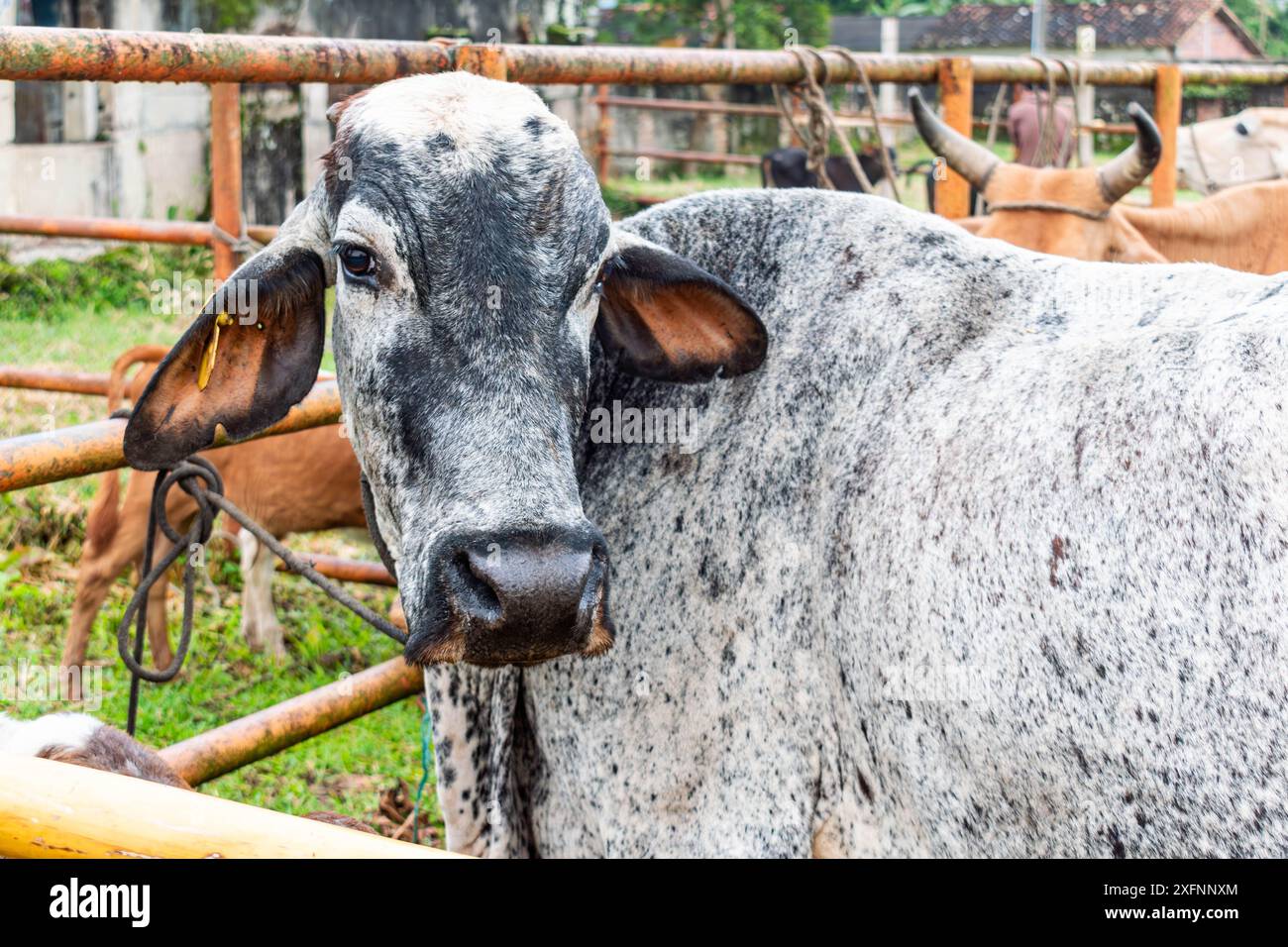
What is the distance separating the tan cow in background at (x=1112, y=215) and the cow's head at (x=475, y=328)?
2899mm

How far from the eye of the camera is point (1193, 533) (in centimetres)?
178

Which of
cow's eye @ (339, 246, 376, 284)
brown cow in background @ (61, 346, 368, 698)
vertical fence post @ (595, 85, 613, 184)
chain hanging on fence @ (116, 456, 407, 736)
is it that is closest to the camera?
cow's eye @ (339, 246, 376, 284)

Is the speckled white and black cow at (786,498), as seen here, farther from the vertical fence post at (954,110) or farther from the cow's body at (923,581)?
the vertical fence post at (954,110)

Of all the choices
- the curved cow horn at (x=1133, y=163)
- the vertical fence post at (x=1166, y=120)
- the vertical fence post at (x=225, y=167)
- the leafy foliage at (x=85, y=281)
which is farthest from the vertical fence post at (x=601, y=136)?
the vertical fence post at (x=225, y=167)

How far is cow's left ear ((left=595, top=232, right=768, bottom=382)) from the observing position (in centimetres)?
240

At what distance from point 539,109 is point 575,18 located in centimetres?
1520

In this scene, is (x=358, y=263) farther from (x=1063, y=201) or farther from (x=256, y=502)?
(x=1063, y=201)

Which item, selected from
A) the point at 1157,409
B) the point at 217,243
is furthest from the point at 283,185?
the point at 1157,409

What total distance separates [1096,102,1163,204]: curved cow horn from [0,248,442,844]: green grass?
310cm

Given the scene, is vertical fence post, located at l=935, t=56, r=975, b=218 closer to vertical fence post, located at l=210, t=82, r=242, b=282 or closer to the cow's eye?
vertical fence post, located at l=210, t=82, r=242, b=282

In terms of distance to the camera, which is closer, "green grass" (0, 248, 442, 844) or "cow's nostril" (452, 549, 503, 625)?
"cow's nostril" (452, 549, 503, 625)
